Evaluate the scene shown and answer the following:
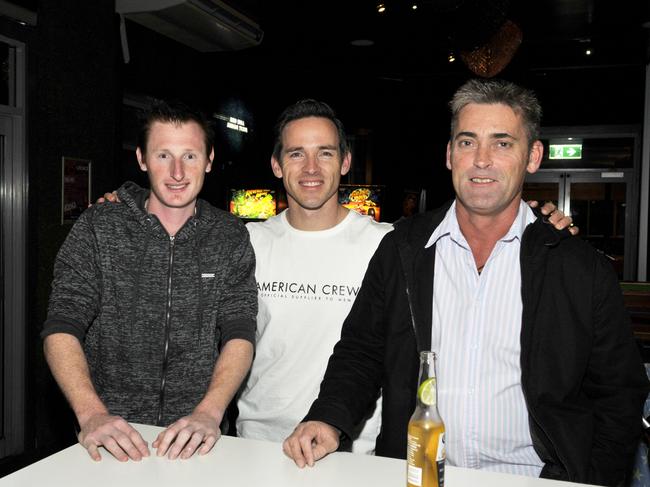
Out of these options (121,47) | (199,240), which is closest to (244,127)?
(121,47)

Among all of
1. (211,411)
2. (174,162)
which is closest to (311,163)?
(174,162)

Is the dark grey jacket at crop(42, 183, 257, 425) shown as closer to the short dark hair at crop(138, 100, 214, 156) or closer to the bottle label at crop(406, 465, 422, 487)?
the short dark hair at crop(138, 100, 214, 156)

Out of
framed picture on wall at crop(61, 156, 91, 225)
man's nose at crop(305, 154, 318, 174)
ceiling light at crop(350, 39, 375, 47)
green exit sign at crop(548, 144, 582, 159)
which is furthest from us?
green exit sign at crop(548, 144, 582, 159)

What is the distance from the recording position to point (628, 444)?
181 centimetres

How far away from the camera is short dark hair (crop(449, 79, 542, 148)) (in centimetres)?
199

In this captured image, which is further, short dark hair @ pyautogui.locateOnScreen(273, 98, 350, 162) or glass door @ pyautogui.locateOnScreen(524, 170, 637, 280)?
glass door @ pyautogui.locateOnScreen(524, 170, 637, 280)

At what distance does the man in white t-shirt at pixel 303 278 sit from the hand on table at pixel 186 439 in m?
0.72

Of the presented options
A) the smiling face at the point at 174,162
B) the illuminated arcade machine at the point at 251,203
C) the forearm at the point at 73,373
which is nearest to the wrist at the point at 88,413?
the forearm at the point at 73,373

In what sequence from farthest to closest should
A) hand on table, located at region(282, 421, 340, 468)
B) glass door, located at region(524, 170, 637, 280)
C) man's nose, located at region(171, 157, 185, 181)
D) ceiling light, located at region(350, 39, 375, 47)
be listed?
glass door, located at region(524, 170, 637, 280), ceiling light, located at region(350, 39, 375, 47), man's nose, located at region(171, 157, 185, 181), hand on table, located at region(282, 421, 340, 468)

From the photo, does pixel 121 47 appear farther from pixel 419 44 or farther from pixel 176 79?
pixel 419 44

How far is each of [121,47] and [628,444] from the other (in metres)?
4.93

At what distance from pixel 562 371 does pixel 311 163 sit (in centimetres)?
117

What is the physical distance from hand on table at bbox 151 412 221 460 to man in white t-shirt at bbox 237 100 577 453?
0.72 metres

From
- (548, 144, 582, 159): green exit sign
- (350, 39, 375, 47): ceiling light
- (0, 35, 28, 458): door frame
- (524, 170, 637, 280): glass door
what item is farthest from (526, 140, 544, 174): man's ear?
(548, 144, 582, 159): green exit sign
